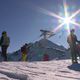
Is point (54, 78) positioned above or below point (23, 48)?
below

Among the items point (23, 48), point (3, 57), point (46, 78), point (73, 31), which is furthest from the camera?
point (23, 48)

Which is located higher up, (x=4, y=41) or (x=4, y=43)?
(x=4, y=41)

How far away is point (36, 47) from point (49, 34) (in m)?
41.8

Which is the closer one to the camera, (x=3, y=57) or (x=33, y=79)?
(x=33, y=79)

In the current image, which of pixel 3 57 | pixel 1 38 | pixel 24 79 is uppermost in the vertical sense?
pixel 1 38

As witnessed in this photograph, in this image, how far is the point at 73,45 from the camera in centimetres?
1440

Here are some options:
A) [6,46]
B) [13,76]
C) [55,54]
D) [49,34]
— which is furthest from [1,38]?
[55,54]

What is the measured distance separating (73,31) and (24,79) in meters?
7.48

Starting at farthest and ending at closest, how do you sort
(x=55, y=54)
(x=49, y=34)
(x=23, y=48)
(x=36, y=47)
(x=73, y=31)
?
(x=36, y=47), (x=55, y=54), (x=49, y=34), (x=23, y=48), (x=73, y=31)

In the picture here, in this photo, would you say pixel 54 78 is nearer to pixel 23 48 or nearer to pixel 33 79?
pixel 33 79

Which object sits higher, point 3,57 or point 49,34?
point 49,34

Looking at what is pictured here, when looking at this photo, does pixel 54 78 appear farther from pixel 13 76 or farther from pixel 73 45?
pixel 73 45

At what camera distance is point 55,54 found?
125 m

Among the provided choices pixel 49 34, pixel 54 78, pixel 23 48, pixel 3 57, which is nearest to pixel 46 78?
pixel 54 78
